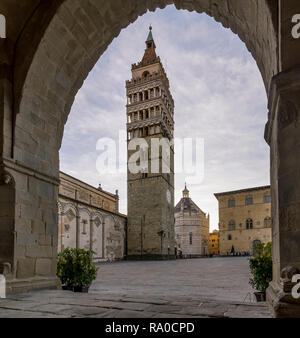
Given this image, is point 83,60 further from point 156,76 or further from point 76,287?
point 156,76

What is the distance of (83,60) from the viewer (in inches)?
244

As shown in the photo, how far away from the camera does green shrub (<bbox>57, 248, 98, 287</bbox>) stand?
250 inches

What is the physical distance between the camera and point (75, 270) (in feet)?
20.8

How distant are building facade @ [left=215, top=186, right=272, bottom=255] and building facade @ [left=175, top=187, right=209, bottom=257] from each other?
659 inches

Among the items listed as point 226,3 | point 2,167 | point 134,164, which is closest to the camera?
point 226,3

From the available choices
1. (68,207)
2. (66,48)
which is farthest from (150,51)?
(66,48)

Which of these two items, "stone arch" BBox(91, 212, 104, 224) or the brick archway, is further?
"stone arch" BBox(91, 212, 104, 224)

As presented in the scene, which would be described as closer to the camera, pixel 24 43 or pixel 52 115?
pixel 24 43

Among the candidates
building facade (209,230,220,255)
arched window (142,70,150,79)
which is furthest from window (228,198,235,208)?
building facade (209,230,220,255)

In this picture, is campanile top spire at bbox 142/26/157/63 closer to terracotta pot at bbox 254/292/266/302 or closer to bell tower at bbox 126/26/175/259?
bell tower at bbox 126/26/175/259

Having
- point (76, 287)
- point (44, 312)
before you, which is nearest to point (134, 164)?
point (76, 287)

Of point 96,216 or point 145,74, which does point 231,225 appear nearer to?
point 145,74

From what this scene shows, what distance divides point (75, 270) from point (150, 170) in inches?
1223

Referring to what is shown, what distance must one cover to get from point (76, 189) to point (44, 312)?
3052cm
